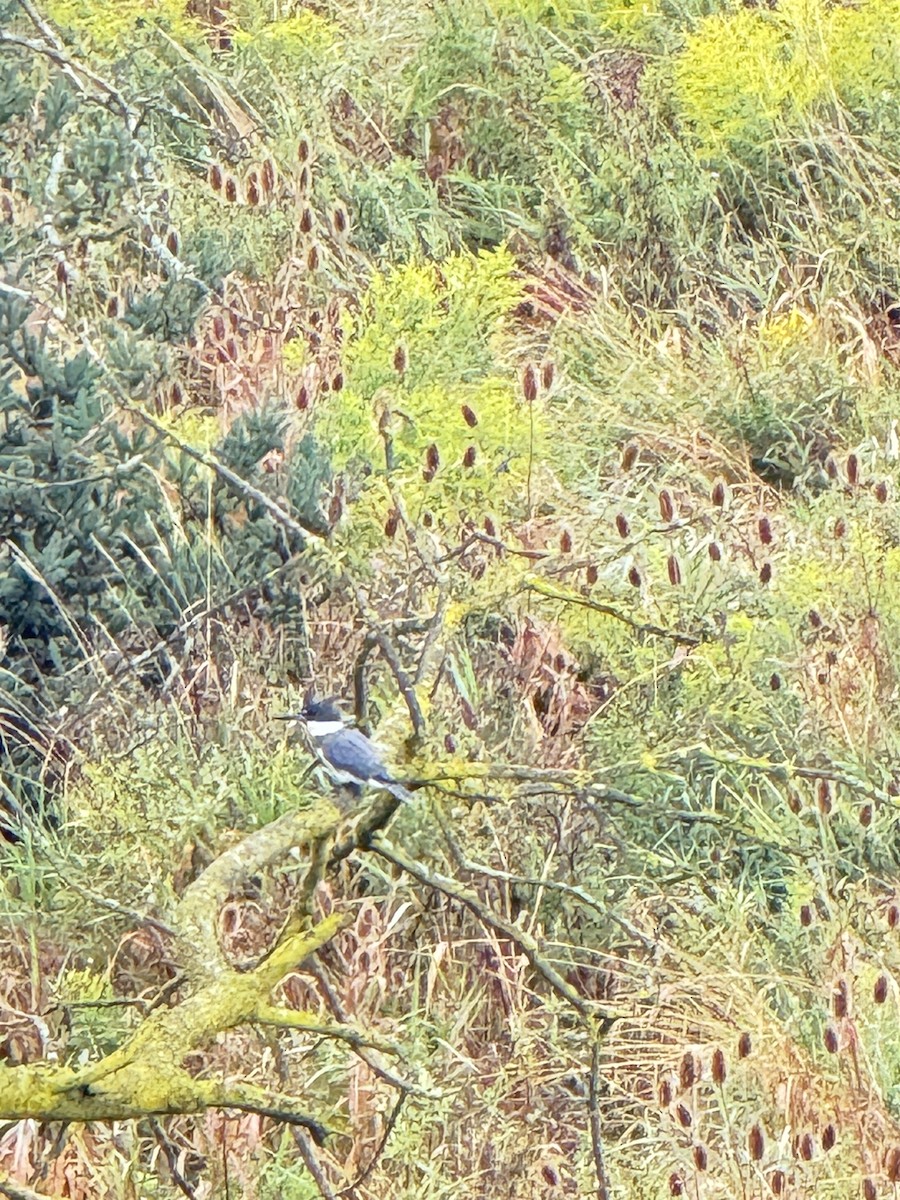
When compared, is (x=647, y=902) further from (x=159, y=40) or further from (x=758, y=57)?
(x=159, y=40)

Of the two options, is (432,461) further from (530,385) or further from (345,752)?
(345,752)

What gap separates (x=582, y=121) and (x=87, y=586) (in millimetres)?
2920

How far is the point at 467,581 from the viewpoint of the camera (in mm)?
3766

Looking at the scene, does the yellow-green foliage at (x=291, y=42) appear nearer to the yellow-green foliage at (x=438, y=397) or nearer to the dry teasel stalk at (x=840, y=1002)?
the yellow-green foliage at (x=438, y=397)

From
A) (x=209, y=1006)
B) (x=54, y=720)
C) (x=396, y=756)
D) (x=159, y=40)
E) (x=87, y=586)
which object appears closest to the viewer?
(x=209, y=1006)

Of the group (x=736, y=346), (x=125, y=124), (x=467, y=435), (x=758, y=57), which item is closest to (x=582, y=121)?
(x=758, y=57)

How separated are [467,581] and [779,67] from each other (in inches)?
132

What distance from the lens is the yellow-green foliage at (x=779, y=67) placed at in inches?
256

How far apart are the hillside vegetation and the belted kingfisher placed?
5 cm

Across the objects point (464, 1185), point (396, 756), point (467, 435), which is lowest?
point (464, 1185)

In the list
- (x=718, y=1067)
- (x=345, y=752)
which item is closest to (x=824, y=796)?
(x=718, y=1067)

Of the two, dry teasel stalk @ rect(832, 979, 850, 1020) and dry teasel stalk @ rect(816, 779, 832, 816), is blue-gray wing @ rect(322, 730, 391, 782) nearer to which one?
dry teasel stalk @ rect(832, 979, 850, 1020)

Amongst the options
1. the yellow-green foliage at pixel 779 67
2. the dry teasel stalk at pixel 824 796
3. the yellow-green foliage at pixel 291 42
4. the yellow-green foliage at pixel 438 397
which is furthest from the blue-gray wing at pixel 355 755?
the yellow-green foliage at pixel 291 42

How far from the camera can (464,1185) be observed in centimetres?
329
